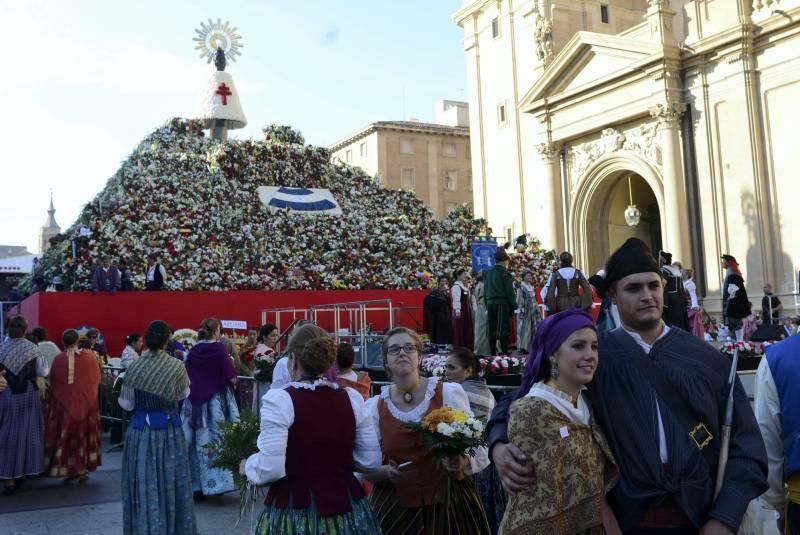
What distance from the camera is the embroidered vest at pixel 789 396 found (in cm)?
317

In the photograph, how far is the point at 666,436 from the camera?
2.84 metres

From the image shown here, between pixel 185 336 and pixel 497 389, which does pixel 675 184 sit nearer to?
pixel 185 336

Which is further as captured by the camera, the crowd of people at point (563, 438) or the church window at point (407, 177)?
the church window at point (407, 177)

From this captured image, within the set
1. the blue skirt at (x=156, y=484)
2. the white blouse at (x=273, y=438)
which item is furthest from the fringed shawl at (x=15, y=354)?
the white blouse at (x=273, y=438)

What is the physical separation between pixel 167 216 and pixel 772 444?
22983mm

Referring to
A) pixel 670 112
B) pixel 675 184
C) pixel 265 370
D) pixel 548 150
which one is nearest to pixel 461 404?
pixel 265 370

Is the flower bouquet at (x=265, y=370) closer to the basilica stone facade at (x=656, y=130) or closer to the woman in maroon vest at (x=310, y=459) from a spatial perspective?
the woman in maroon vest at (x=310, y=459)

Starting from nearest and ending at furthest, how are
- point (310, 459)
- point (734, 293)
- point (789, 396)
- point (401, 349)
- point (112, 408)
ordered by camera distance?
1. point (789, 396)
2. point (310, 459)
3. point (401, 349)
4. point (112, 408)
5. point (734, 293)

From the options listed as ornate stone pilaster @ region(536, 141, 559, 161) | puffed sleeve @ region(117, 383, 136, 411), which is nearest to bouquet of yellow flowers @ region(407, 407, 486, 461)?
puffed sleeve @ region(117, 383, 136, 411)

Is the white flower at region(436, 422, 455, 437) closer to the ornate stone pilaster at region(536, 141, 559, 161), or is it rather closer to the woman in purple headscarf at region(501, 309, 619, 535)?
the woman in purple headscarf at region(501, 309, 619, 535)

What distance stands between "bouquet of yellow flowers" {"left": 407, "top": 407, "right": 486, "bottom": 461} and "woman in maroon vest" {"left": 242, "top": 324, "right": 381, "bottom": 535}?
39 cm

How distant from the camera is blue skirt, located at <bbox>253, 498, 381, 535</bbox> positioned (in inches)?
148

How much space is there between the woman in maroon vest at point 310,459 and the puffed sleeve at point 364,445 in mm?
47

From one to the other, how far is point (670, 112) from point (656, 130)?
3.40 feet
